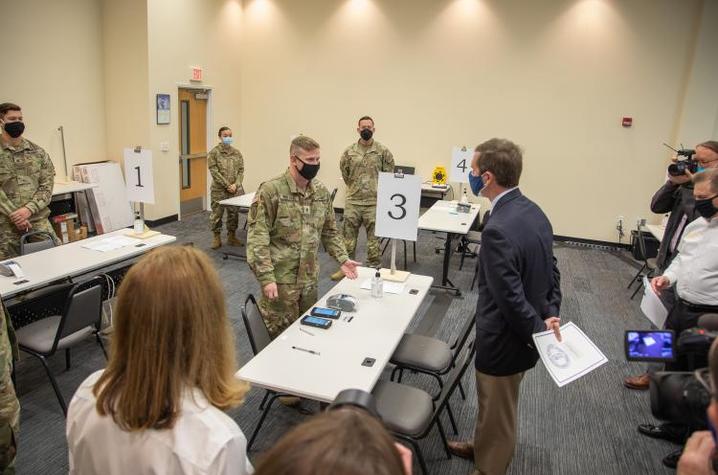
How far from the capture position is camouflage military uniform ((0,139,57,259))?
13.9 ft

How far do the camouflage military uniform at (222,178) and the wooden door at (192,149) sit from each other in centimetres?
162

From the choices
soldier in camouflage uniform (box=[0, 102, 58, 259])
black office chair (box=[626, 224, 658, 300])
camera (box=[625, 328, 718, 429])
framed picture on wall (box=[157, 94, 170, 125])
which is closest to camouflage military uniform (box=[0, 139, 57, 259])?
soldier in camouflage uniform (box=[0, 102, 58, 259])

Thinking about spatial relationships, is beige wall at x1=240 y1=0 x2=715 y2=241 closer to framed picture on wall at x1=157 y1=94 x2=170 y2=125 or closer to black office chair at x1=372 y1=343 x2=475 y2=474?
framed picture on wall at x1=157 y1=94 x2=170 y2=125

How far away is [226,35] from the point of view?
323 inches

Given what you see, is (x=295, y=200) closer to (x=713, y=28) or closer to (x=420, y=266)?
(x=420, y=266)

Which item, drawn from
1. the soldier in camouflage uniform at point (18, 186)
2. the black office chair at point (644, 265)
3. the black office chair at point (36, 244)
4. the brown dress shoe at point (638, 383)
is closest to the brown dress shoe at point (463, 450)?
the brown dress shoe at point (638, 383)

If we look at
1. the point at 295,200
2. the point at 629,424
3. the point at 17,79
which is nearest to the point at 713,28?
the point at 629,424

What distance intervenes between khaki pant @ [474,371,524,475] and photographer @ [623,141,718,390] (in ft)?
5.79

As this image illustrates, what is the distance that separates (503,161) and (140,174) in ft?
10.2

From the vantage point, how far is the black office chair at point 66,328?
2.92m

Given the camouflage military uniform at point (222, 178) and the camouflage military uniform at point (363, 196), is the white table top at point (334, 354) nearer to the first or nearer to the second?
the camouflage military uniform at point (363, 196)

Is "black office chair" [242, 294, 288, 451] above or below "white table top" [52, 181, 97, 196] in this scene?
below

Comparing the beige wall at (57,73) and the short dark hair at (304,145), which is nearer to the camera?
the short dark hair at (304,145)

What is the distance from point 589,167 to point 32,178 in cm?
687
